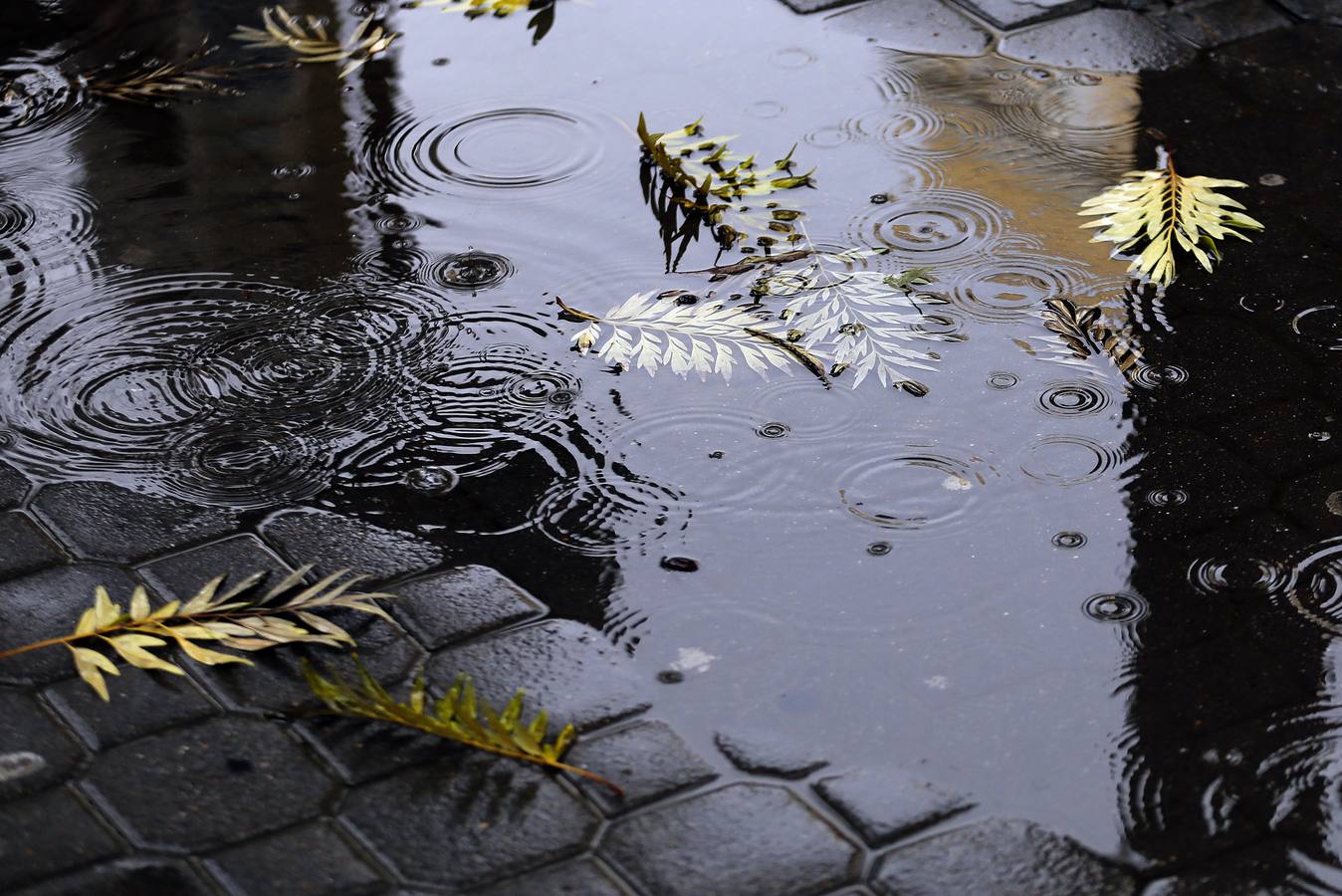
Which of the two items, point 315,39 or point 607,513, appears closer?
point 607,513

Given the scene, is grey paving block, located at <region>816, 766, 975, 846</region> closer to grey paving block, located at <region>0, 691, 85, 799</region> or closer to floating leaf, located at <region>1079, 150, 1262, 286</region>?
grey paving block, located at <region>0, 691, 85, 799</region>

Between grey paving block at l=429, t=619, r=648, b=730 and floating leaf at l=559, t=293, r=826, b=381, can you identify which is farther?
floating leaf at l=559, t=293, r=826, b=381

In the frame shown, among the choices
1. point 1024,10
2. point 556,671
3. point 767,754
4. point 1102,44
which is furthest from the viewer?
point 1024,10

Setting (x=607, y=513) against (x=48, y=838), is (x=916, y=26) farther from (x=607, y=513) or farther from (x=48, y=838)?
(x=48, y=838)

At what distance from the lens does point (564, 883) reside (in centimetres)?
200

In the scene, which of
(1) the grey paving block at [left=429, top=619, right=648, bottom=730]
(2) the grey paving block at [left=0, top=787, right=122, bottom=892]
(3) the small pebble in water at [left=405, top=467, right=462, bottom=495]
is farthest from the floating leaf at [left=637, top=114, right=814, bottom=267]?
(2) the grey paving block at [left=0, top=787, right=122, bottom=892]

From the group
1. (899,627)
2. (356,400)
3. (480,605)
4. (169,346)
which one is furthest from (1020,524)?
(169,346)

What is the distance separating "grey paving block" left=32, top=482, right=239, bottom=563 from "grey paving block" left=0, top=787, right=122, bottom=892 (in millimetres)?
595

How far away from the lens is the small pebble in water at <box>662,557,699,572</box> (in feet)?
8.41

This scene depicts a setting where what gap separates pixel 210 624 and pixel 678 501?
88 centimetres

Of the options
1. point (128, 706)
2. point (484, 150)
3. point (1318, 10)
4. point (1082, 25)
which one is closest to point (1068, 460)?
point (128, 706)

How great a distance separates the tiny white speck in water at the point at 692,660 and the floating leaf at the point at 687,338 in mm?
813

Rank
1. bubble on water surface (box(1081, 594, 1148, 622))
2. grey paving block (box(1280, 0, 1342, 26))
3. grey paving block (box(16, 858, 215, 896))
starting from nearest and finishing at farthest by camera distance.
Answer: grey paving block (box(16, 858, 215, 896))
bubble on water surface (box(1081, 594, 1148, 622))
grey paving block (box(1280, 0, 1342, 26))

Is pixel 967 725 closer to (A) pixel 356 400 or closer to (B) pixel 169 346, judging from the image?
(A) pixel 356 400
